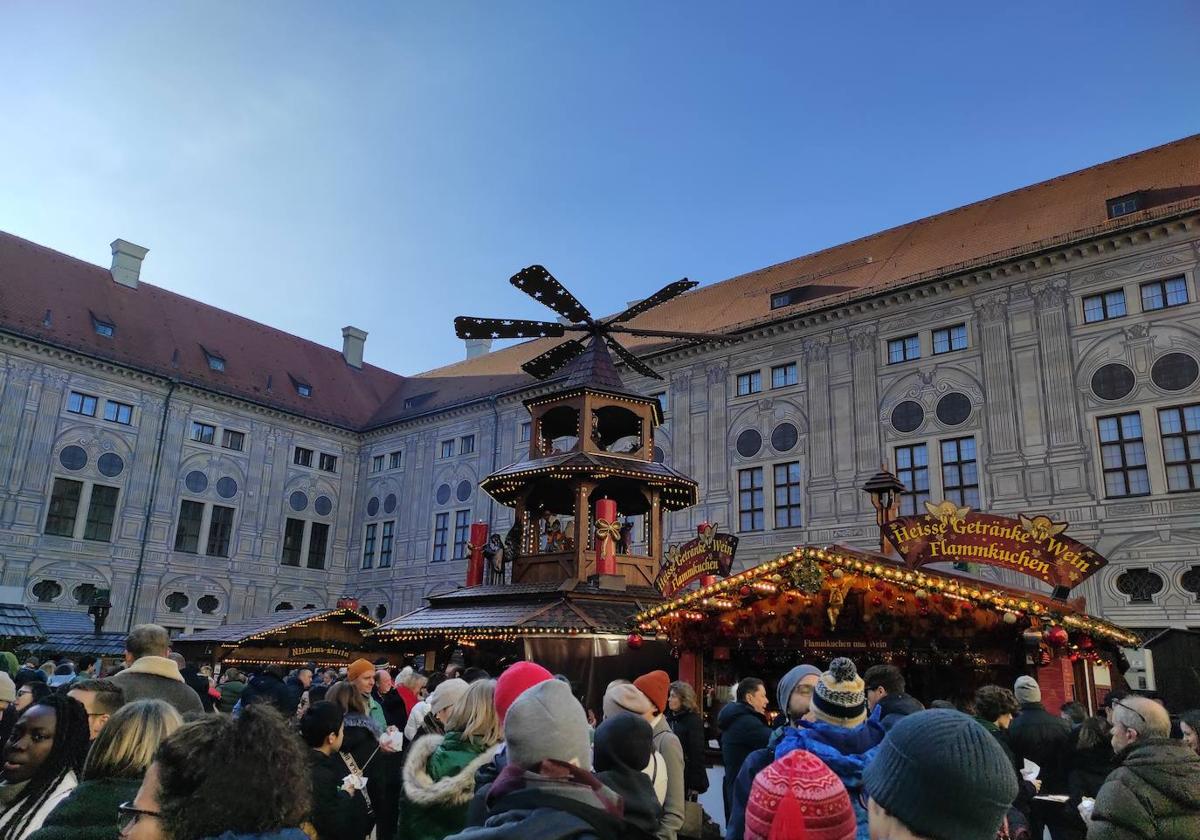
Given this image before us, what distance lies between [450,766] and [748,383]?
2809cm

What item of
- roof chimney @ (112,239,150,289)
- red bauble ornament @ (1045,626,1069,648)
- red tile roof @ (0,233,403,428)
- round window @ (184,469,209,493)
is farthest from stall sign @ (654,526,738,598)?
roof chimney @ (112,239,150,289)

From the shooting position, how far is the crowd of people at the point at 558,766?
92.4 inches

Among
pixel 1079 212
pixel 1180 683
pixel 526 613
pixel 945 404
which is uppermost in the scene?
pixel 1079 212

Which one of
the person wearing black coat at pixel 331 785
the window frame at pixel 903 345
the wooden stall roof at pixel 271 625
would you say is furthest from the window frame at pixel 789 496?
the person wearing black coat at pixel 331 785

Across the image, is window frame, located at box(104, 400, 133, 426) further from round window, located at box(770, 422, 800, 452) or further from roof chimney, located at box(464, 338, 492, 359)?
round window, located at box(770, 422, 800, 452)

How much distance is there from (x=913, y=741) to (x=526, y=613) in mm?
14285

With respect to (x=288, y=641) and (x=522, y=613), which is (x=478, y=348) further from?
(x=522, y=613)

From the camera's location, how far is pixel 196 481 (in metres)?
39.8

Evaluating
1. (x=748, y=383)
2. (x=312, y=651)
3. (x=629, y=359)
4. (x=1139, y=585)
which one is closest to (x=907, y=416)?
(x=748, y=383)

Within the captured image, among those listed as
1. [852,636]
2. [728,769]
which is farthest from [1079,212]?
[728,769]

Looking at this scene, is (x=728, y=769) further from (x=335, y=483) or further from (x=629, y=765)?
(x=335, y=483)

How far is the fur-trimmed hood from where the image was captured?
395cm

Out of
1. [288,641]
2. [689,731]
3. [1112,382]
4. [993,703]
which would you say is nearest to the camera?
[993,703]

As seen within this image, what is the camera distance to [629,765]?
3.61 m
